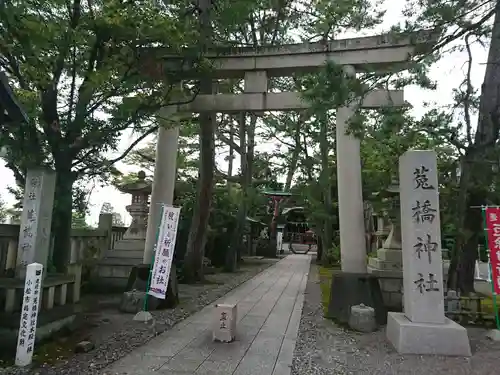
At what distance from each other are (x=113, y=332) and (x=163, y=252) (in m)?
1.65

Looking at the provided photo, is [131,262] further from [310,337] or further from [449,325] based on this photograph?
[449,325]

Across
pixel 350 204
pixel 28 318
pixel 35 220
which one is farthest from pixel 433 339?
pixel 35 220

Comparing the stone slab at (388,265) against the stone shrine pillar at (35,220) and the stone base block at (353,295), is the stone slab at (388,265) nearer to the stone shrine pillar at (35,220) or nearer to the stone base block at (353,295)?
the stone base block at (353,295)

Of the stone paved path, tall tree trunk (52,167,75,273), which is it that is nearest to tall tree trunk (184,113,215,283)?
the stone paved path

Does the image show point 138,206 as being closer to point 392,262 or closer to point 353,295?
point 353,295

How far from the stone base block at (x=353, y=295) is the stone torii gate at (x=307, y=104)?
0.08 ft

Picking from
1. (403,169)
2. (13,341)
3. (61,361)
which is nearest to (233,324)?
(61,361)

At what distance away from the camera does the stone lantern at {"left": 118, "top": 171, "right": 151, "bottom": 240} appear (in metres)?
11.0

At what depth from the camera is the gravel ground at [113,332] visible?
4.36 m

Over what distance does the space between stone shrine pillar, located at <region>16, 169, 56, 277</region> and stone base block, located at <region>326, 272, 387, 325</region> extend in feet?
16.6

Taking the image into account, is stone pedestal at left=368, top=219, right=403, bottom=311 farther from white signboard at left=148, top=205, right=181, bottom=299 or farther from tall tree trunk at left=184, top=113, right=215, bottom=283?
tall tree trunk at left=184, top=113, right=215, bottom=283

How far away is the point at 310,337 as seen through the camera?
20.2ft

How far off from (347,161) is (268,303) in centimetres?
391

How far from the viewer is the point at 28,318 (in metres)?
4.36
